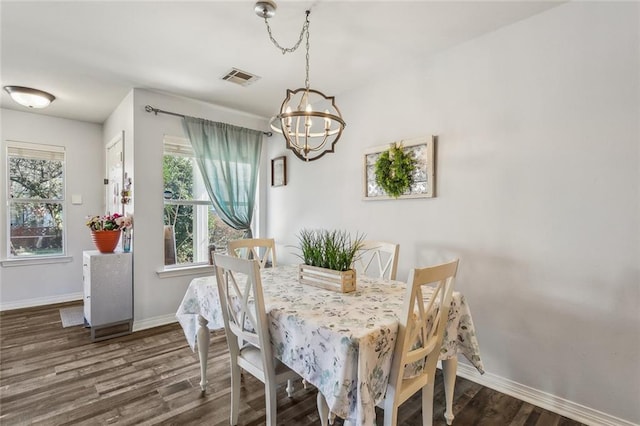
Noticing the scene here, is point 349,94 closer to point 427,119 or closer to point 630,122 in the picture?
point 427,119

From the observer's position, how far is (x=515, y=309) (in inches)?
82.2

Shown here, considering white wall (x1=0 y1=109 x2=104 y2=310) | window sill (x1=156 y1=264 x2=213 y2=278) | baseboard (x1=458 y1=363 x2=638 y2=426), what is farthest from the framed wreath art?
white wall (x1=0 y1=109 x2=104 y2=310)

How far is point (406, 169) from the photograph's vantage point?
102 inches

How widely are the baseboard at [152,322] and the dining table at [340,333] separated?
148 centimetres

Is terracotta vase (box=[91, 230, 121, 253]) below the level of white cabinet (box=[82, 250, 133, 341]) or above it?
above

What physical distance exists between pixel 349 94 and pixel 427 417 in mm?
2793

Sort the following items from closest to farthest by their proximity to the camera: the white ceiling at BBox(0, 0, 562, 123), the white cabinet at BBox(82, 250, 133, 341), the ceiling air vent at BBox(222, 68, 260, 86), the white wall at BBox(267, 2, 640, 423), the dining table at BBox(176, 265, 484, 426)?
1. the dining table at BBox(176, 265, 484, 426)
2. the white wall at BBox(267, 2, 640, 423)
3. the white ceiling at BBox(0, 0, 562, 123)
4. the ceiling air vent at BBox(222, 68, 260, 86)
5. the white cabinet at BBox(82, 250, 133, 341)

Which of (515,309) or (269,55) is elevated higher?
(269,55)

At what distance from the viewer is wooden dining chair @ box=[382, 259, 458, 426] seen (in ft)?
4.05

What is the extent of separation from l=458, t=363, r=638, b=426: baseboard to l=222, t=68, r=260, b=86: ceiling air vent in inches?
119

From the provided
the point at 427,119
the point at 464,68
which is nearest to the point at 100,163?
the point at 427,119

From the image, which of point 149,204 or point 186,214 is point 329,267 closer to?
point 149,204

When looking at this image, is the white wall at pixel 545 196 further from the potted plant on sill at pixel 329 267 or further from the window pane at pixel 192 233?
the window pane at pixel 192 233

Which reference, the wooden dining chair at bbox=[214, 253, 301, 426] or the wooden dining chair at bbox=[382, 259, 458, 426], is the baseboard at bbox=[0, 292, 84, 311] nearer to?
the wooden dining chair at bbox=[214, 253, 301, 426]
